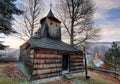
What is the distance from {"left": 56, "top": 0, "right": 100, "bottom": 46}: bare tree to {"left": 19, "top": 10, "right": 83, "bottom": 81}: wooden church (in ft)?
17.0

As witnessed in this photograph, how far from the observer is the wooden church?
388 inches

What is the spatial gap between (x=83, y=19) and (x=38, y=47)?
12.4m

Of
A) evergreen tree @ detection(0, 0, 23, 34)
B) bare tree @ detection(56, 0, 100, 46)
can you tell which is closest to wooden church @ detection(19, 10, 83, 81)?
evergreen tree @ detection(0, 0, 23, 34)

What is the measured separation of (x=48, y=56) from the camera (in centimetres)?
1077

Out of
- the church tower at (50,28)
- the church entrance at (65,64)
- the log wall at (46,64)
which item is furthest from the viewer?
the church tower at (50,28)

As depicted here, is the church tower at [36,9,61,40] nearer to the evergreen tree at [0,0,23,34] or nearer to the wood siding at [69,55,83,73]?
the wood siding at [69,55,83,73]

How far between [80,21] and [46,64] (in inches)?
468

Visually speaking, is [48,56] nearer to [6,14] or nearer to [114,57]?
[6,14]

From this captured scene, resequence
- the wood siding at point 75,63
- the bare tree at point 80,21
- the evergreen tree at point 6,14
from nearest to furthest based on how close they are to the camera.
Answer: the evergreen tree at point 6,14 → the wood siding at point 75,63 → the bare tree at point 80,21

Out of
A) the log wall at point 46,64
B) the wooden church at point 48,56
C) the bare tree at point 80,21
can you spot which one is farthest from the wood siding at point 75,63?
the bare tree at point 80,21

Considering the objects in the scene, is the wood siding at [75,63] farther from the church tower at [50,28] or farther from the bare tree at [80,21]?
the bare tree at [80,21]

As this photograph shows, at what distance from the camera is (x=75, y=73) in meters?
13.2

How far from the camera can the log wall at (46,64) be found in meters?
9.80

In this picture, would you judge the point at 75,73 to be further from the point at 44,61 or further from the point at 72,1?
the point at 72,1
